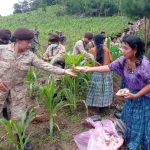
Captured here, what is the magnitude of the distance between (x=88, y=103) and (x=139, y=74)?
162 cm

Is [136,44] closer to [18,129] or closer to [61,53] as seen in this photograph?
[18,129]

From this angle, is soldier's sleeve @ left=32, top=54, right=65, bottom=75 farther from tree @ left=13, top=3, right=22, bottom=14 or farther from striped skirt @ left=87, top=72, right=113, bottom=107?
tree @ left=13, top=3, right=22, bottom=14

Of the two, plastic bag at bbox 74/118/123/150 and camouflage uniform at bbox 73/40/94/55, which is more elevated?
camouflage uniform at bbox 73/40/94/55

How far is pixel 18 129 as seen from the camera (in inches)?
161

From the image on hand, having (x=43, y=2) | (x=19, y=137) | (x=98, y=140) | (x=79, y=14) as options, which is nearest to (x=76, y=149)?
(x=98, y=140)

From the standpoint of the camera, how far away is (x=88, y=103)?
528 cm

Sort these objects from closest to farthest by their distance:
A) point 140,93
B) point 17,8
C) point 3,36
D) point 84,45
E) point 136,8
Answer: point 140,93 < point 3,36 < point 84,45 < point 136,8 < point 17,8

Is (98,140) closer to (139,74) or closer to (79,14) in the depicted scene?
(139,74)

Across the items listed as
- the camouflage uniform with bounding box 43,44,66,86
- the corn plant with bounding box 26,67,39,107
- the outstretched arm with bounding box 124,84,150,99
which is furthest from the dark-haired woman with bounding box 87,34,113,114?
the outstretched arm with bounding box 124,84,150,99

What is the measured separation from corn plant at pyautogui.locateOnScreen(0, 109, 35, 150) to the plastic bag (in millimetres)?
670

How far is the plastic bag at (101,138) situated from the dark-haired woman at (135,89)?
0.51ft

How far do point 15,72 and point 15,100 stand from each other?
1.12ft

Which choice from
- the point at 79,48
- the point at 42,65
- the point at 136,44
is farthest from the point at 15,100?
the point at 79,48

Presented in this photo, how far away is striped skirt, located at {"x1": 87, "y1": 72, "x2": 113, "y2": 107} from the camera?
520 centimetres
